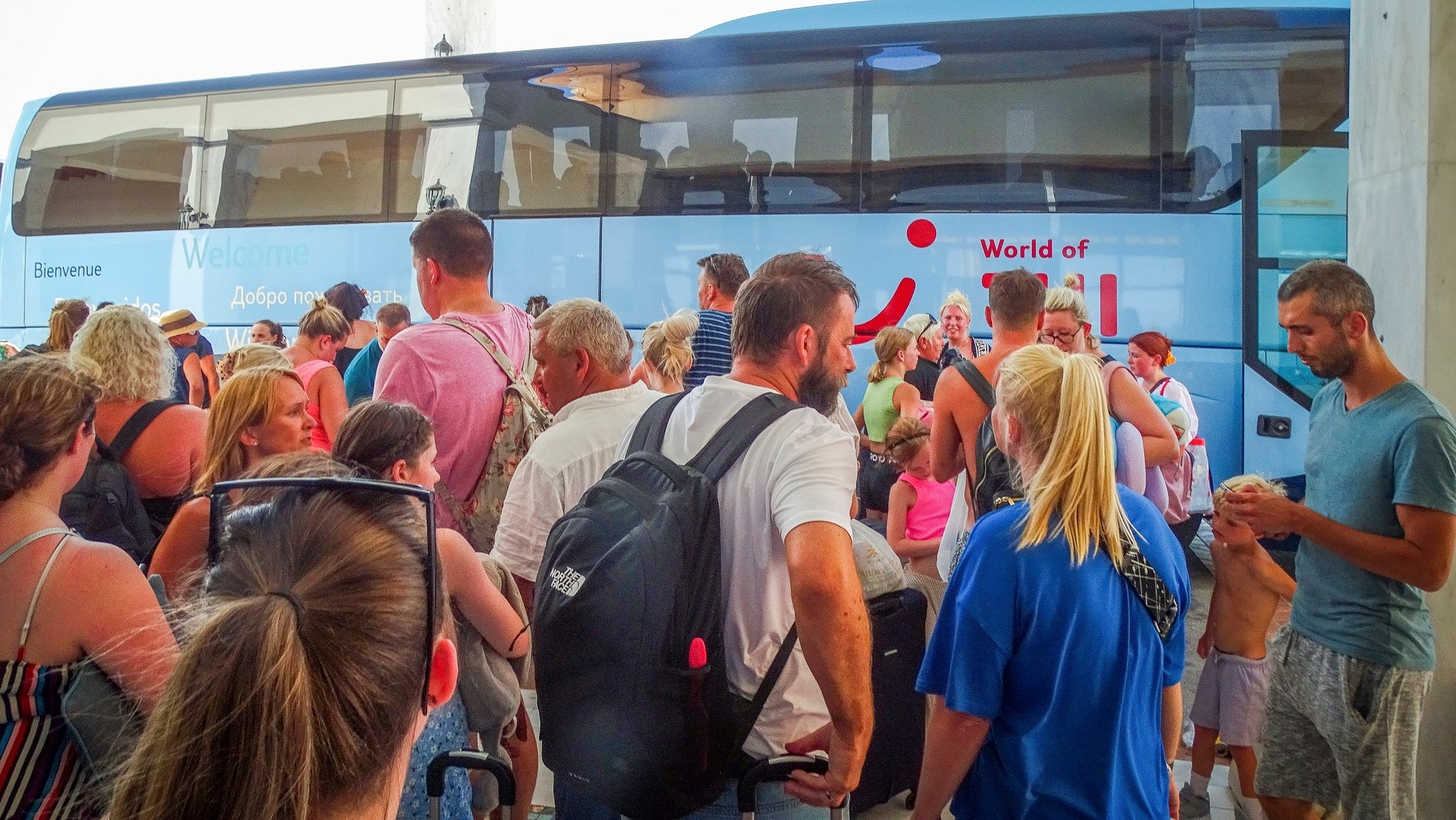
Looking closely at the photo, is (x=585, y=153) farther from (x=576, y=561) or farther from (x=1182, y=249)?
(x=576, y=561)

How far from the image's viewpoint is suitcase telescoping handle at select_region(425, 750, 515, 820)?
188cm

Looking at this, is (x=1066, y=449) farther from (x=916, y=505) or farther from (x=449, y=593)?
(x=916, y=505)

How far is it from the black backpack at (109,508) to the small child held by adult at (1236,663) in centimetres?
359

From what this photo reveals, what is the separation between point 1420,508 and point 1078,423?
1343 millimetres

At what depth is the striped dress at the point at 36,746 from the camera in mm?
1681

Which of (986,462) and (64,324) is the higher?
(64,324)

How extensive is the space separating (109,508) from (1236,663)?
3.85 meters

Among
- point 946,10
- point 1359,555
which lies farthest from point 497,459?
point 946,10

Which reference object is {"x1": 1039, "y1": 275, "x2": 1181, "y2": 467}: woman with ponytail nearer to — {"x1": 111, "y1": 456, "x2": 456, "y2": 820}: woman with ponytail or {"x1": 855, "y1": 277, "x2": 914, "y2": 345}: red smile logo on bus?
{"x1": 111, "y1": 456, "x2": 456, "y2": 820}: woman with ponytail

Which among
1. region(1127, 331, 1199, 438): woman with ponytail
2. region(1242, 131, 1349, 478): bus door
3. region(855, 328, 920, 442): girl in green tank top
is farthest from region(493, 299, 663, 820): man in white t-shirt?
region(1242, 131, 1349, 478): bus door

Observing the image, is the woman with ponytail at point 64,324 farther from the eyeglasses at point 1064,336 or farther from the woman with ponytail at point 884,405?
the eyeglasses at point 1064,336

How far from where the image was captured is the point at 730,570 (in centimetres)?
210

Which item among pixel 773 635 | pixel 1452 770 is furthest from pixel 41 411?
pixel 1452 770

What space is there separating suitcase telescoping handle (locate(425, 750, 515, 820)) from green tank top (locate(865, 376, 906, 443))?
195 inches
